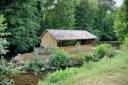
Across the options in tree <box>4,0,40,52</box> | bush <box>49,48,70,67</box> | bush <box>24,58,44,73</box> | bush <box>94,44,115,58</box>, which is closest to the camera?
bush <box>24,58,44,73</box>

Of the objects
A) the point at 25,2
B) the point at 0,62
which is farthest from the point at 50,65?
the point at 25,2

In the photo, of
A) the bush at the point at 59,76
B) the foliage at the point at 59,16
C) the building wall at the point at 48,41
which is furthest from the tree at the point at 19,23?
the bush at the point at 59,76

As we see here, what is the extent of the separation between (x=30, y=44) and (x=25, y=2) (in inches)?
243

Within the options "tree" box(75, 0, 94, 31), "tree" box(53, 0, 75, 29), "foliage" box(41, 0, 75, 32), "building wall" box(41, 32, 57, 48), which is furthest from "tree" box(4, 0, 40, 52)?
"tree" box(75, 0, 94, 31)

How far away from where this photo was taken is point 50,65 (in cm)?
1084

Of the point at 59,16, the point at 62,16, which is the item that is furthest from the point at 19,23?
the point at 62,16

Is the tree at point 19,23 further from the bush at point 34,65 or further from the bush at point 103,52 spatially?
the bush at point 103,52

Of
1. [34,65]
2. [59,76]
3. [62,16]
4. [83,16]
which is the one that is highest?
[83,16]

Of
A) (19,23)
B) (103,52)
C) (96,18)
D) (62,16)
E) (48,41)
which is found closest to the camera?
(103,52)

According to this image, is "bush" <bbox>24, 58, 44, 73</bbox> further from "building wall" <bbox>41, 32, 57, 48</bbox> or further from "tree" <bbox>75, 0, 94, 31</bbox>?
"tree" <bbox>75, 0, 94, 31</bbox>

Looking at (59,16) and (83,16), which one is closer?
(59,16)

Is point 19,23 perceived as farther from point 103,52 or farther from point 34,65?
point 103,52

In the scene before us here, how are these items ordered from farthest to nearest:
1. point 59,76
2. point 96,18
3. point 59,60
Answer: point 96,18 → point 59,60 → point 59,76

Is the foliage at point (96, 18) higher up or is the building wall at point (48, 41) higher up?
the foliage at point (96, 18)
